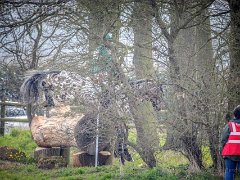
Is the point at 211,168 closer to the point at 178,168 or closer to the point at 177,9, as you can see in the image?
the point at 178,168

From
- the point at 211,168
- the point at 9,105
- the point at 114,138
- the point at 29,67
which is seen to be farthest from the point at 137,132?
the point at 9,105

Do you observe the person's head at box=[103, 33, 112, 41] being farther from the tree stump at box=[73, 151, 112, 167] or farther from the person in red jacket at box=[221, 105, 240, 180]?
the tree stump at box=[73, 151, 112, 167]

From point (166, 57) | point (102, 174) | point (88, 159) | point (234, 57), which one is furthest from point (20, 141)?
point (234, 57)

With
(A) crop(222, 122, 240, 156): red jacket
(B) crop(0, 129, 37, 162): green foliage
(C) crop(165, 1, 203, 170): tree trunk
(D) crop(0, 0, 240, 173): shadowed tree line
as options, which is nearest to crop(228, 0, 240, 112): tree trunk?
(D) crop(0, 0, 240, 173): shadowed tree line

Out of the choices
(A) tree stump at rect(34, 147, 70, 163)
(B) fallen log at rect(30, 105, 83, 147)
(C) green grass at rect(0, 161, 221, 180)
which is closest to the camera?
(C) green grass at rect(0, 161, 221, 180)

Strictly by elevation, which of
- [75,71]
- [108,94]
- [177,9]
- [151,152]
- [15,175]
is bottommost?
[15,175]

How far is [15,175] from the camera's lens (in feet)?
28.1

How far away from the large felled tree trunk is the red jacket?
1.54m

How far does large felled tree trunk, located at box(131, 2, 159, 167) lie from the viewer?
807 cm

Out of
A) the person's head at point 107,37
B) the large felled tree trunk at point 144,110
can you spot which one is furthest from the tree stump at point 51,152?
the person's head at point 107,37

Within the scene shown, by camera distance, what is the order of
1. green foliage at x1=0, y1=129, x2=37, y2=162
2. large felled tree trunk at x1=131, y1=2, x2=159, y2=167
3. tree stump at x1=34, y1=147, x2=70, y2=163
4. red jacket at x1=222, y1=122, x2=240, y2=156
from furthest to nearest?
1. green foliage at x1=0, y1=129, x2=37, y2=162
2. tree stump at x1=34, y1=147, x2=70, y2=163
3. large felled tree trunk at x1=131, y1=2, x2=159, y2=167
4. red jacket at x1=222, y1=122, x2=240, y2=156

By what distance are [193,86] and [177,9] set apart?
1.56 meters

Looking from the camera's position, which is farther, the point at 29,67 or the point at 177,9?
the point at 29,67

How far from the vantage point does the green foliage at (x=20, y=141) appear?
13.4 metres
